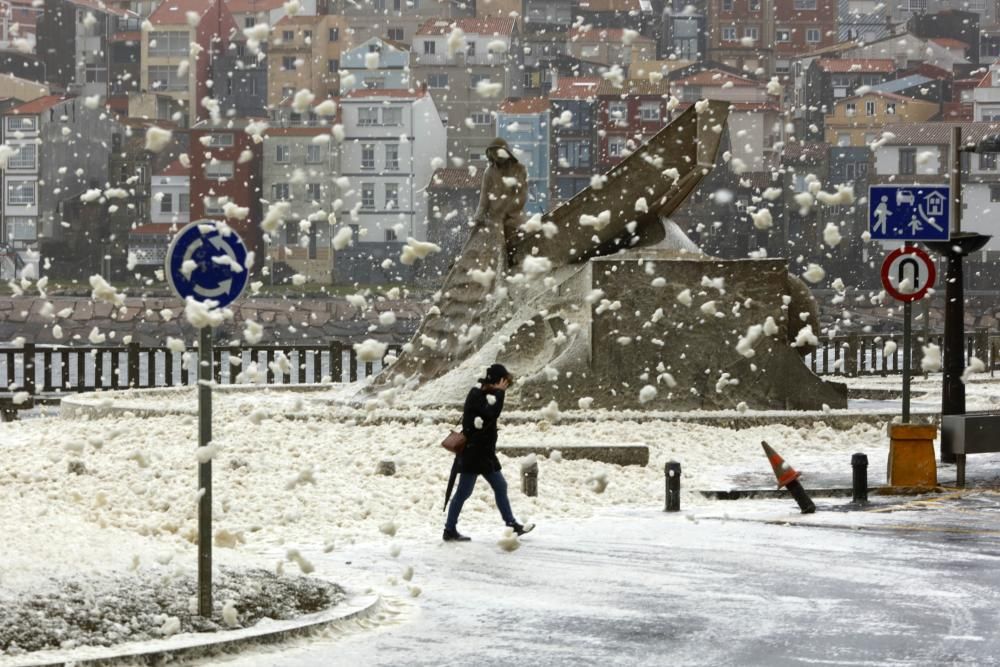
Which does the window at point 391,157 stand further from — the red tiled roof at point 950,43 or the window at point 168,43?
the red tiled roof at point 950,43

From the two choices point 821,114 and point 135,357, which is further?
point 821,114

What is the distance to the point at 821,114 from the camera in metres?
130

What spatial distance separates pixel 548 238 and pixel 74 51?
4764 inches

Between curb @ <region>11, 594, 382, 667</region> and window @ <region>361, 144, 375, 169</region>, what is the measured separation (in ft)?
354

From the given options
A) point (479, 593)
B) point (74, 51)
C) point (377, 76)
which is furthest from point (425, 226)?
point (479, 593)

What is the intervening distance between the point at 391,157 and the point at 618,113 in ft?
45.9

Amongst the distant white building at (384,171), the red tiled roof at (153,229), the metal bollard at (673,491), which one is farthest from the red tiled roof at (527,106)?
the metal bollard at (673,491)

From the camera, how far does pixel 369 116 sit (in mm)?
119625

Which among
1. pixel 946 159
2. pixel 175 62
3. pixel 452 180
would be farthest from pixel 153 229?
pixel 946 159

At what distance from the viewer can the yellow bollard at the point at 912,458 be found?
19.5 metres

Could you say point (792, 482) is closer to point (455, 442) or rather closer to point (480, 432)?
point (480, 432)

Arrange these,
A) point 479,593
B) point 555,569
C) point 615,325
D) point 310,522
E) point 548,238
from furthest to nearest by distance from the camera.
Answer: point 548,238
point 615,325
point 310,522
point 555,569
point 479,593

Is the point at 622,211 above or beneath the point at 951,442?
above

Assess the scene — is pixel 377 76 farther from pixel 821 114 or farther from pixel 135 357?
pixel 135 357
